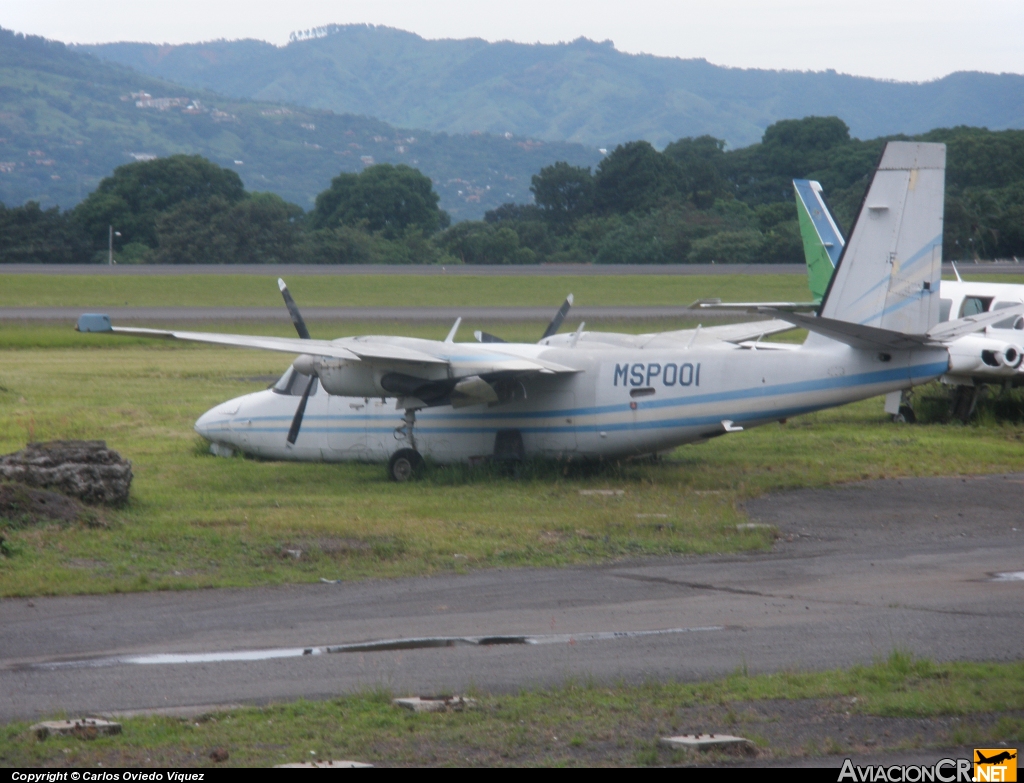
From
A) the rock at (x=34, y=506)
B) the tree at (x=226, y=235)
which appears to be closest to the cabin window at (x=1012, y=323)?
the rock at (x=34, y=506)

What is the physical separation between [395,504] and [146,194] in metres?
87.5

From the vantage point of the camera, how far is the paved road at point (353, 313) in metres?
50.8

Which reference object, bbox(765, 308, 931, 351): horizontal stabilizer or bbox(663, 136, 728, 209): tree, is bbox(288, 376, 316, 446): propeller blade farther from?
bbox(663, 136, 728, 209): tree

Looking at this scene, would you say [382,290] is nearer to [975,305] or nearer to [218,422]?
[975,305]

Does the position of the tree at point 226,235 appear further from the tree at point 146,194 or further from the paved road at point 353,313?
the paved road at point 353,313

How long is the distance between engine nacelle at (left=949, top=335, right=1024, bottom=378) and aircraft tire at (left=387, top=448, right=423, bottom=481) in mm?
11009

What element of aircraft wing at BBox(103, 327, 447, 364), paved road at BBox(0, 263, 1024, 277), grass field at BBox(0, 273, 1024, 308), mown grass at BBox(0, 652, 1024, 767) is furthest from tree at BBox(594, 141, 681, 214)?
mown grass at BBox(0, 652, 1024, 767)

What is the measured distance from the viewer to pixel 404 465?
58.1ft

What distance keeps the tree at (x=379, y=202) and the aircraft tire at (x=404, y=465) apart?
277 feet

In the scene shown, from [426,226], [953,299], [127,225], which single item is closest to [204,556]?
[953,299]

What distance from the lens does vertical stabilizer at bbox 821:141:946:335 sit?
53.1 feet

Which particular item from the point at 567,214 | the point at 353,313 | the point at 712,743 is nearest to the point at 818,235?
the point at 712,743

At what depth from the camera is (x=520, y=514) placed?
14648mm

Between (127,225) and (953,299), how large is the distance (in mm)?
80491
